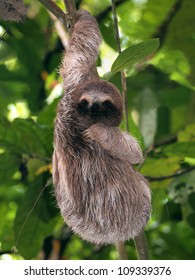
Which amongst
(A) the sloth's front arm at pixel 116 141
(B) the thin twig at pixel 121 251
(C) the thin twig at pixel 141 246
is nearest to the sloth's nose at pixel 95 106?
(A) the sloth's front arm at pixel 116 141

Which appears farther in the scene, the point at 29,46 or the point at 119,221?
the point at 29,46

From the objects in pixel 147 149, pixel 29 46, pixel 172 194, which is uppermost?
pixel 29 46

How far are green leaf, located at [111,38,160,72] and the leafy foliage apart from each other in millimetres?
1005

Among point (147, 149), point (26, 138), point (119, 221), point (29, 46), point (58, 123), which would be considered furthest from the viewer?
point (29, 46)

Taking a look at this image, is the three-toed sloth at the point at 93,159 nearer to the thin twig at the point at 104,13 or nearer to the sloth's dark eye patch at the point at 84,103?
the sloth's dark eye patch at the point at 84,103

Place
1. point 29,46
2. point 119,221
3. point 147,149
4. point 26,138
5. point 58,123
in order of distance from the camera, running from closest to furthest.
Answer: point 119,221
point 58,123
point 26,138
point 147,149
point 29,46

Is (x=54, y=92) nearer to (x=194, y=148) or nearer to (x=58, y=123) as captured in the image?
(x=194, y=148)

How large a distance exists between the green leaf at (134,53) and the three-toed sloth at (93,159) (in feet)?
0.49

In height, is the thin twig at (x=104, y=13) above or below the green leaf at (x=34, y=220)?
above

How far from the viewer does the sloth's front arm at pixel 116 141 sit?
11.4 feet

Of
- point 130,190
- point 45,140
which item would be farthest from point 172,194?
point 130,190

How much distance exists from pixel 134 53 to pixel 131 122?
1059 mm

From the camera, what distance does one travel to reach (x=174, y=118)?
19.5ft

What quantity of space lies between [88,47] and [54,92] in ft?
6.43
